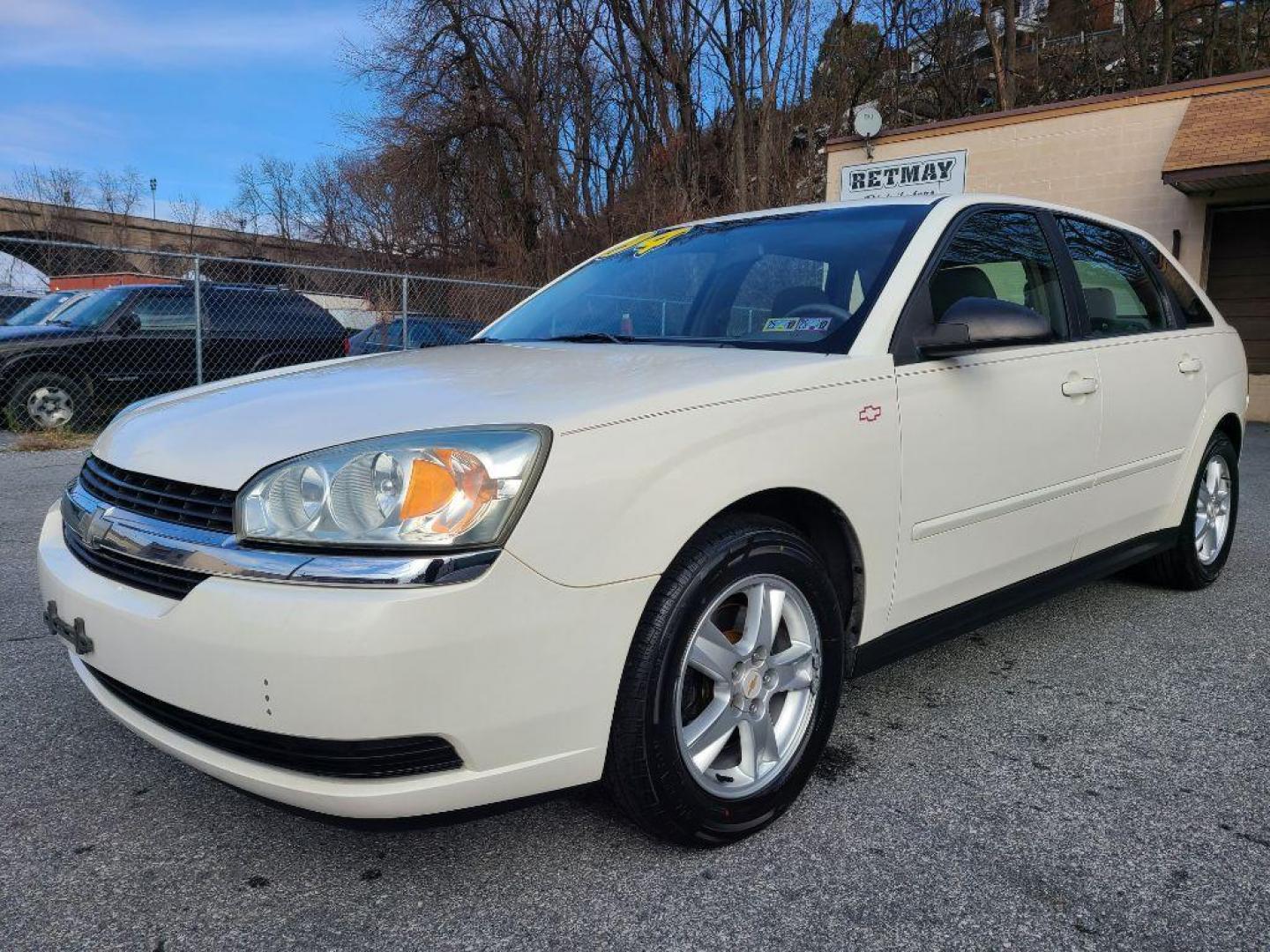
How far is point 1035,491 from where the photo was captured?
116 inches

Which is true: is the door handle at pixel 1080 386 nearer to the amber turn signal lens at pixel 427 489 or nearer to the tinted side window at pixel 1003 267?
the tinted side window at pixel 1003 267

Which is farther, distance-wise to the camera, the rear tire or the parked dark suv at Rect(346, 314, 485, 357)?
the parked dark suv at Rect(346, 314, 485, 357)

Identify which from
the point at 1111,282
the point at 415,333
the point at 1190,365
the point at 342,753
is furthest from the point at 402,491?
the point at 415,333

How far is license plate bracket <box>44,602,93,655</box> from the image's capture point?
207cm

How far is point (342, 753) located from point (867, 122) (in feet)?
48.4

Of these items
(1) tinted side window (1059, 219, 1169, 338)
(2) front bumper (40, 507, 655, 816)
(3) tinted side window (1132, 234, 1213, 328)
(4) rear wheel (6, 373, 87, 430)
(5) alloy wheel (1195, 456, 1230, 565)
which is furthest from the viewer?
(4) rear wheel (6, 373, 87, 430)

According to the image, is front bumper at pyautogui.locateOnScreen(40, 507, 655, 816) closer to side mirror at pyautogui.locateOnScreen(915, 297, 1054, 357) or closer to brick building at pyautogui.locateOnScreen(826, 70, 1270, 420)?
side mirror at pyautogui.locateOnScreen(915, 297, 1054, 357)

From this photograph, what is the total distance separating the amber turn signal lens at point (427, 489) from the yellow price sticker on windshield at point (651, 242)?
192 centimetres

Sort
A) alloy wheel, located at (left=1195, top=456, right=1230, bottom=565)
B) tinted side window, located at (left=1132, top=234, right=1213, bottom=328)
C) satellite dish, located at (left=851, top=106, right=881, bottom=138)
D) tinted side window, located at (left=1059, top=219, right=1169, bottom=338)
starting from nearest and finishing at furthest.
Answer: tinted side window, located at (left=1059, top=219, right=1169, bottom=338) → tinted side window, located at (left=1132, top=234, right=1213, bottom=328) → alloy wheel, located at (left=1195, top=456, right=1230, bottom=565) → satellite dish, located at (left=851, top=106, right=881, bottom=138)

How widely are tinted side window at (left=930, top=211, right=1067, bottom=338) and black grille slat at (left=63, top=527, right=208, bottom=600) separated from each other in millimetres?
2080

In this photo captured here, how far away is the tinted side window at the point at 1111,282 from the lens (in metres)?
3.44

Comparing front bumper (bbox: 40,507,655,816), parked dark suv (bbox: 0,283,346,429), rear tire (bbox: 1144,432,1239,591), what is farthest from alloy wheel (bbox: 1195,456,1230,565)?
parked dark suv (bbox: 0,283,346,429)

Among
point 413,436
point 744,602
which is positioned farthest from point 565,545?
point 744,602

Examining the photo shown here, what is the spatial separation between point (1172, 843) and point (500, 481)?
172cm
